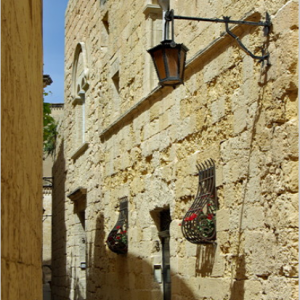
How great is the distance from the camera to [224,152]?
295 inches

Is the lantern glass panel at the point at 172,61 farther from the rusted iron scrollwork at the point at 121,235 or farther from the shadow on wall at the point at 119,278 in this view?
the rusted iron scrollwork at the point at 121,235

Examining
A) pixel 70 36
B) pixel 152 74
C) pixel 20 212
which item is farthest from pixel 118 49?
pixel 20 212

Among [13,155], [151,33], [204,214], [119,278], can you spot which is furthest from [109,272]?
[13,155]

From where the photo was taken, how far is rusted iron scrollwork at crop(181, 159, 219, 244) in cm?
760

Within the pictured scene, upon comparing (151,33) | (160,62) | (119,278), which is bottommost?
(119,278)

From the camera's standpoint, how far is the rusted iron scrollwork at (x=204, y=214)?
7598 mm

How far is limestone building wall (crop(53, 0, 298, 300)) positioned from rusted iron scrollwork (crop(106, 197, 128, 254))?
19 centimetres

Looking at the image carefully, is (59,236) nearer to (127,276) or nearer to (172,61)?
(127,276)

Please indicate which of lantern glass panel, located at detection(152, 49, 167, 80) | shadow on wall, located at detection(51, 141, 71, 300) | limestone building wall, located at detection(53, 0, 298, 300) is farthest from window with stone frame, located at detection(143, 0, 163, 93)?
shadow on wall, located at detection(51, 141, 71, 300)

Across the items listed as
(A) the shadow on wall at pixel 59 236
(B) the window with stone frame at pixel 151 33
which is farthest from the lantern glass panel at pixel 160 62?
(A) the shadow on wall at pixel 59 236

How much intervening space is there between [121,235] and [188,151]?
9.01ft

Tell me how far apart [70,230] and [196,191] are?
25.9 feet

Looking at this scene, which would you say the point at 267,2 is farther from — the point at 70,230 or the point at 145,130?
the point at 70,230

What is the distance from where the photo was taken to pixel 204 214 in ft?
25.3
